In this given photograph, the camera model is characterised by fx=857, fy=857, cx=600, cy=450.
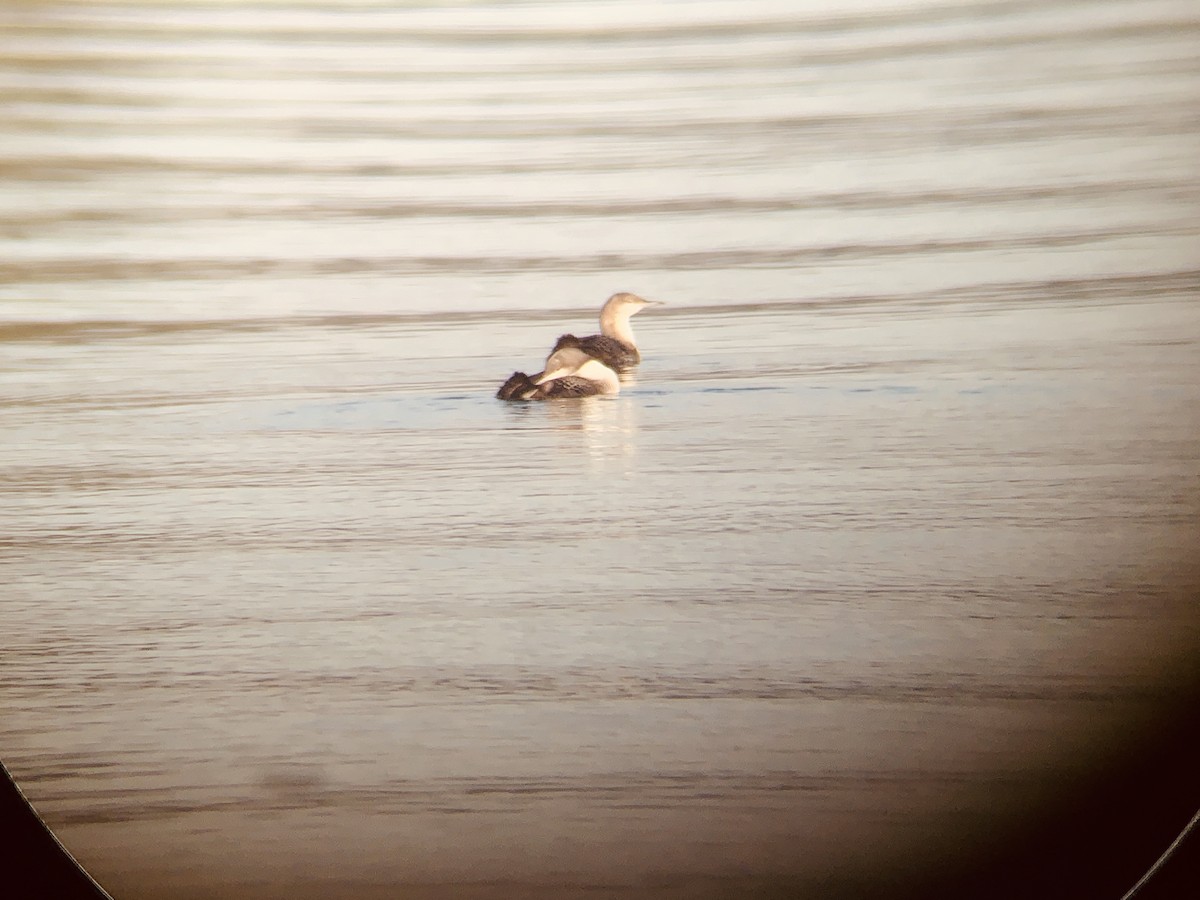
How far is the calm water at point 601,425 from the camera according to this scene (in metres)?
0.78

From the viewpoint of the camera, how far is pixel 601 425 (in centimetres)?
80

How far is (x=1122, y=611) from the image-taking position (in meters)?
0.80

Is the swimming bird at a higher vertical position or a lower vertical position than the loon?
higher

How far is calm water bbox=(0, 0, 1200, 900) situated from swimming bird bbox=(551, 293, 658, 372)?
2cm

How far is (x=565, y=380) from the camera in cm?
80

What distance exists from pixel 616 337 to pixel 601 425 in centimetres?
8

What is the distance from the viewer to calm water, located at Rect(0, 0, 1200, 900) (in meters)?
0.78

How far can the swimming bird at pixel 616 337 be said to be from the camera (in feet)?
2.59

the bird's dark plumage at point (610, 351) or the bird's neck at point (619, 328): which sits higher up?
the bird's neck at point (619, 328)

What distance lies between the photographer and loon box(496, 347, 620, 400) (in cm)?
79

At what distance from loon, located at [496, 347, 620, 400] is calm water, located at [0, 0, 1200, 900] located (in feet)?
0.05

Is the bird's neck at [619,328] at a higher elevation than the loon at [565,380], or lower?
higher

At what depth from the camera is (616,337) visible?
792 mm

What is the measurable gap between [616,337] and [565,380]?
62mm
